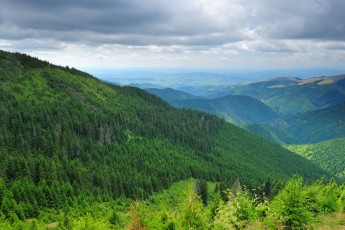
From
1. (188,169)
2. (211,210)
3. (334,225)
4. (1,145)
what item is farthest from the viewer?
(188,169)

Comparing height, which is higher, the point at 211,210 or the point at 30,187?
the point at 211,210

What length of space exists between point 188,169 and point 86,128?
67925mm

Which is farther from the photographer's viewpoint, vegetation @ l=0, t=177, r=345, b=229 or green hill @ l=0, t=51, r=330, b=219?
green hill @ l=0, t=51, r=330, b=219

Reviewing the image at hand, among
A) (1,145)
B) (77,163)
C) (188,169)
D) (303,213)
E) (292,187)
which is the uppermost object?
(292,187)

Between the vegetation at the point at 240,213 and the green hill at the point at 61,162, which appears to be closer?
the vegetation at the point at 240,213

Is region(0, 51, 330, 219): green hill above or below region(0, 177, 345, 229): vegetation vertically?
below

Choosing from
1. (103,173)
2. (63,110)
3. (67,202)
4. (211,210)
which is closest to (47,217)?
(67,202)

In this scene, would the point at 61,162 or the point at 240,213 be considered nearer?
the point at 240,213

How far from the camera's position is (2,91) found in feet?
590

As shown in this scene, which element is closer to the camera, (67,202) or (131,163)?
(67,202)

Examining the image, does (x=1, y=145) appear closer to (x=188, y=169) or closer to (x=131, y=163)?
(x=131, y=163)

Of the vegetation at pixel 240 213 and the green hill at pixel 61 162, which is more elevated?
the vegetation at pixel 240 213

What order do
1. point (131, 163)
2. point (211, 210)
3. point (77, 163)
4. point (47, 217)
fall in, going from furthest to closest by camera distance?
point (131, 163)
point (77, 163)
point (47, 217)
point (211, 210)

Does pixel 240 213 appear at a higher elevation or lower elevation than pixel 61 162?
higher
